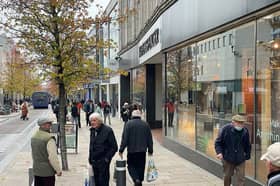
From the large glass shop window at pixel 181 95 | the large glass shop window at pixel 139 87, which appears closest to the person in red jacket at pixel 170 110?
the large glass shop window at pixel 181 95

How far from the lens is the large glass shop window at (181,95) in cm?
1450

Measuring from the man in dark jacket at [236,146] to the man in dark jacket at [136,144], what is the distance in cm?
153

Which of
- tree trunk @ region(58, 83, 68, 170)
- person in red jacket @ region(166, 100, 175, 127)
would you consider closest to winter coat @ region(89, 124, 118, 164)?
tree trunk @ region(58, 83, 68, 170)

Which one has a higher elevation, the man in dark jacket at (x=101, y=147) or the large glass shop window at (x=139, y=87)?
the large glass shop window at (x=139, y=87)

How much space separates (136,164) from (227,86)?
3.46m

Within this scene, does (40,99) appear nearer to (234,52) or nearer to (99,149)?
(234,52)

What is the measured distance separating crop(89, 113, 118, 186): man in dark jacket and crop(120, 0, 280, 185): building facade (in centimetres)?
297

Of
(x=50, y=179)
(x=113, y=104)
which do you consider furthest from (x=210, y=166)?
(x=113, y=104)

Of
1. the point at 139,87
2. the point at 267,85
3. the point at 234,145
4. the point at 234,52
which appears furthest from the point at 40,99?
the point at 234,145

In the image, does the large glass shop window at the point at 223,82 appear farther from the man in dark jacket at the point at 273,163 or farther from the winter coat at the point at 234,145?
the man in dark jacket at the point at 273,163

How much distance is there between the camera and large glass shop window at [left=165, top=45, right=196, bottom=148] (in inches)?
571

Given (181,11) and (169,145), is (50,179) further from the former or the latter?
(169,145)

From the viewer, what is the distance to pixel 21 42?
1261cm

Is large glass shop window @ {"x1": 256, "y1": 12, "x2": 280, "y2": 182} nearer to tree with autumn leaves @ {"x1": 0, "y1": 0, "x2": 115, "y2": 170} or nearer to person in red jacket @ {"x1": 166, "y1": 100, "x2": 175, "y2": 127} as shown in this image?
tree with autumn leaves @ {"x1": 0, "y1": 0, "x2": 115, "y2": 170}
